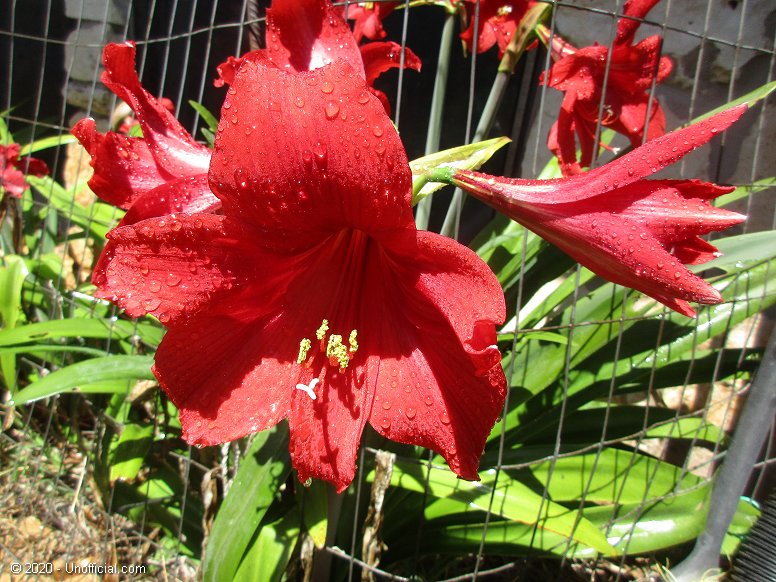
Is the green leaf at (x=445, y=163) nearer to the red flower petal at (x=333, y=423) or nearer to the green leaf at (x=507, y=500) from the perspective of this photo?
the red flower petal at (x=333, y=423)

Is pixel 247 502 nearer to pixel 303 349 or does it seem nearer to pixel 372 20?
pixel 303 349

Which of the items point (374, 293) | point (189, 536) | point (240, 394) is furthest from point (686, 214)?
point (189, 536)

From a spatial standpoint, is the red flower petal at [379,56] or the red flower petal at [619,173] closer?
the red flower petal at [619,173]

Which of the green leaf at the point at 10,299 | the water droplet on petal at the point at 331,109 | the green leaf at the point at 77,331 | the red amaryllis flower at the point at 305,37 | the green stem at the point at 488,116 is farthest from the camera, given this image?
the green leaf at the point at 10,299

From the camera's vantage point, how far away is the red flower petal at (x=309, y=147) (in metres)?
0.43

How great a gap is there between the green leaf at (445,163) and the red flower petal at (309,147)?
10 centimetres

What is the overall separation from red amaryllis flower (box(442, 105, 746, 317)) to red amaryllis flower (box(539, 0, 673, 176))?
47 cm

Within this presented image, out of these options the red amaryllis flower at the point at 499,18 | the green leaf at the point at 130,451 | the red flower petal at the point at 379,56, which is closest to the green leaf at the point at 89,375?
the green leaf at the point at 130,451

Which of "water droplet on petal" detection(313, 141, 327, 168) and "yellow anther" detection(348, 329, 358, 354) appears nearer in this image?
"water droplet on petal" detection(313, 141, 327, 168)

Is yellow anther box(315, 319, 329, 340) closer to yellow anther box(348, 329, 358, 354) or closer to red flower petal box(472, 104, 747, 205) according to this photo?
yellow anther box(348, 329, 358, 354)

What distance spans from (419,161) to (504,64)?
0.49 metres

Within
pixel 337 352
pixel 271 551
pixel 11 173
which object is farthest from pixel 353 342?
pixel 11 173

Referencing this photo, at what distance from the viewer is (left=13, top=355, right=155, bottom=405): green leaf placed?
41.5 inches

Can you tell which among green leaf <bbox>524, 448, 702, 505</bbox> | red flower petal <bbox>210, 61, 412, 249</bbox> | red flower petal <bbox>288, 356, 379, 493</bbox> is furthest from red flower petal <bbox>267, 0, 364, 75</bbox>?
green leaf <bbox>524, 448, 702, 505</bbox>
